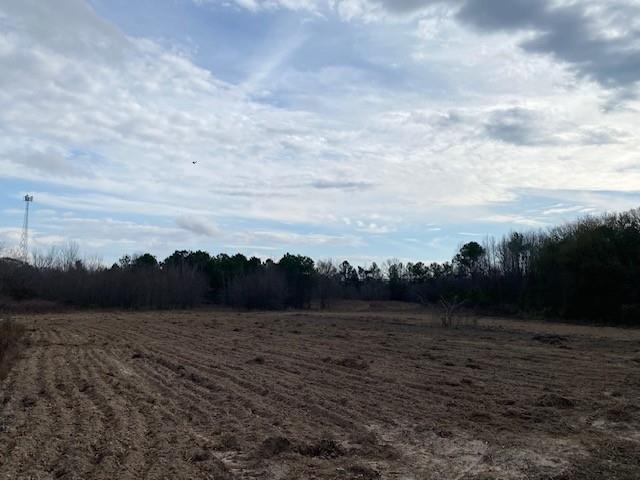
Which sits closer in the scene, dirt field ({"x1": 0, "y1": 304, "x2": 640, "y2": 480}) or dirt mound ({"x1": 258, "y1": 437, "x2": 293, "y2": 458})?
dirt field ({"x1": 0, "y1": 304, "x2": 640, "y2": 480})

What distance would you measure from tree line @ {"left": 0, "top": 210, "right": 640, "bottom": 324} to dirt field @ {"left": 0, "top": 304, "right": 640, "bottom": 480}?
22975 millimetres

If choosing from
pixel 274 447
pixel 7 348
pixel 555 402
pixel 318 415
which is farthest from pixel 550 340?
pixel 274 447

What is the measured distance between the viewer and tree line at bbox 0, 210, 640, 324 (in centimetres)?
4056

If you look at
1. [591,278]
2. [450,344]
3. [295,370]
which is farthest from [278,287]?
[295,370]

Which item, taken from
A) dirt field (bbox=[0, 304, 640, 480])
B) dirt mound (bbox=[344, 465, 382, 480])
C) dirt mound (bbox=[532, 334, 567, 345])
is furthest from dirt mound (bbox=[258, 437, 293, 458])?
dirt mound (bbox=[532, 334, 567, 345])

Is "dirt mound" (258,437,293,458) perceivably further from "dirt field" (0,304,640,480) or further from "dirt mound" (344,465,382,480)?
"dirt mound" (344,465,382,480)

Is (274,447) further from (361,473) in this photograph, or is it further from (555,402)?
(555,402)

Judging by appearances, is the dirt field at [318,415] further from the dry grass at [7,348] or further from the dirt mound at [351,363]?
the dry grass at [7,348]

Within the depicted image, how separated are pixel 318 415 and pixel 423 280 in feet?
260

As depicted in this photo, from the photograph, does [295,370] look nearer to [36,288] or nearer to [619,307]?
[619,307]

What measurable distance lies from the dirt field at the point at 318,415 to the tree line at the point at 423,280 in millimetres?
22975

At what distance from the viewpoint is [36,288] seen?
57.9 meters

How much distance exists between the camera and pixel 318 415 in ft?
30.1

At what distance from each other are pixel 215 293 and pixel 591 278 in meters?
43.2
